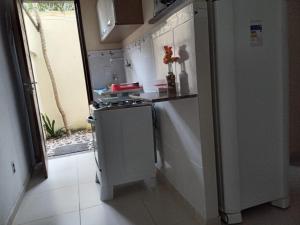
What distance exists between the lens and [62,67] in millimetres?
4984

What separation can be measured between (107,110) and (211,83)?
893 mm

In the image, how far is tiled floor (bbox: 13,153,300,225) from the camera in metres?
1.74

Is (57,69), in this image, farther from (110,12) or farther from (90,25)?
(110,12)

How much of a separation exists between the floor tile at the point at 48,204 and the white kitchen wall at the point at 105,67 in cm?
174

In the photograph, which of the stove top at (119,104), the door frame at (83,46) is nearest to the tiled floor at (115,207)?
the stove top at (119,104)

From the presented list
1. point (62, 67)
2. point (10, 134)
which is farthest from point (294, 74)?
point (62, 67)

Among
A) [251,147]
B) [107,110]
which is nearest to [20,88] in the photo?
[107,110]

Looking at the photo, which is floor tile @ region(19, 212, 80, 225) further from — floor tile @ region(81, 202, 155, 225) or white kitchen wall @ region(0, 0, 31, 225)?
white kitchen wall @ region(0, 0, 31, 225)

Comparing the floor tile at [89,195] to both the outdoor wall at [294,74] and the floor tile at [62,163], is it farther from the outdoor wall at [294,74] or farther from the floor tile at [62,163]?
the outdoor wall at [294,74]

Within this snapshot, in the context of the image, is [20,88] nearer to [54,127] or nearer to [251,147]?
[54,127]

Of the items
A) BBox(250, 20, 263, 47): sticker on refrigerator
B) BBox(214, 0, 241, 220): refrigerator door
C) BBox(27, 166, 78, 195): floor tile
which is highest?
BBox(250, 20, 263, 47): sticker on refrigerator

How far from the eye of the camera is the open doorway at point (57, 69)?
470cm

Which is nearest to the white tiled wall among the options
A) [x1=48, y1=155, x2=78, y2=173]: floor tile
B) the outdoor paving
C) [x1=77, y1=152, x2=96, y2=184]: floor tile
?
[x1=77, y1=152, x2=96, y2=184]: floor tile

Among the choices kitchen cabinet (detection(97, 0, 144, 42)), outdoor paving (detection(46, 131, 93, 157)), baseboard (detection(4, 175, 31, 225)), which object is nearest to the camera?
baseboard (detection(4, 175, 31, 225))
